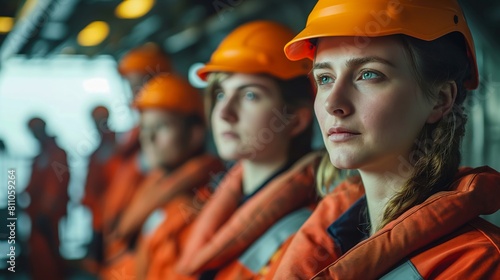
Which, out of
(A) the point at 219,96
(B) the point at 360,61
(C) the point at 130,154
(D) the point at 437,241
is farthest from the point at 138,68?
(D) the point at 437,241

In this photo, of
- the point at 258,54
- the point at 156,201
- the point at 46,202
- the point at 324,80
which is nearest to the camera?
the point at 324,80

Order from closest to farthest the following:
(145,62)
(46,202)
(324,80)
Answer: (324,80) < (46,202) < (145,62)

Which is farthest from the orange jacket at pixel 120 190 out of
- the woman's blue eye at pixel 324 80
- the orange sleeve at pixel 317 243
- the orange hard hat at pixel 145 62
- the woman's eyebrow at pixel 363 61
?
the woman's eyebrow at pixel 363 61

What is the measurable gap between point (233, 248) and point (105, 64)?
200cm

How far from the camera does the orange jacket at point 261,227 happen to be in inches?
84.9

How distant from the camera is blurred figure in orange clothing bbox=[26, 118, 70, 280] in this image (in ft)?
12.1

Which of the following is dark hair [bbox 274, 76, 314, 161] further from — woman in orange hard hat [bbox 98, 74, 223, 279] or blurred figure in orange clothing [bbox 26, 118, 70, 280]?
blurred figure in orange clothing [bbox 26, 118, 70, 280]

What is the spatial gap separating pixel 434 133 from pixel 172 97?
73.9 inches

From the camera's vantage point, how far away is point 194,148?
10.9 feet

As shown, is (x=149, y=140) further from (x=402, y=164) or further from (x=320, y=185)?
(x=402, y=164)

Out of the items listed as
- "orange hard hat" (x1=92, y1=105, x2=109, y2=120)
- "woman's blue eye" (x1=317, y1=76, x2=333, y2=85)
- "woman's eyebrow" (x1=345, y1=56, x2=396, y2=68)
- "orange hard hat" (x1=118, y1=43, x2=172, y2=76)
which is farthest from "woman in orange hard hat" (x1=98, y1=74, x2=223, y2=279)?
"woman's eyebrow" (x1=345, y1=56, x2=396, y2=68)

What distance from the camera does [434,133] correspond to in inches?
62.4

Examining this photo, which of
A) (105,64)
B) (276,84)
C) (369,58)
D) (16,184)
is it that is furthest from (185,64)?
(369,58)

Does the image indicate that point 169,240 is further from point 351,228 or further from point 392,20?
point 392,20
